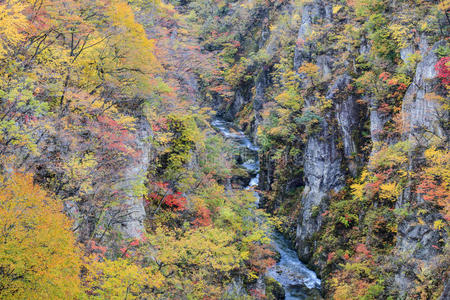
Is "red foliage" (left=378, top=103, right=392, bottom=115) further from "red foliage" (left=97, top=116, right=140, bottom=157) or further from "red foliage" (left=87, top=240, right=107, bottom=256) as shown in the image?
"red foliage" (left=87, top=240, right=107, bottom=256)

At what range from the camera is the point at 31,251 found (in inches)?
265

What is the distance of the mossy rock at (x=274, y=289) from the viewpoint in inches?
745

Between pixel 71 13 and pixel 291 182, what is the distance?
22.4 metres

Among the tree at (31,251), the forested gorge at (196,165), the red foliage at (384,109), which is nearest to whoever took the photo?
the tree at (31,251)

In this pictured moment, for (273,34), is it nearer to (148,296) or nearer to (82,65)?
(82,65)

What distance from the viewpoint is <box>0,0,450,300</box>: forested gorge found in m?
9.51

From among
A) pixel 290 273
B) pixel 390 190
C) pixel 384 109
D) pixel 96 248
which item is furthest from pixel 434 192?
pixel 96 248

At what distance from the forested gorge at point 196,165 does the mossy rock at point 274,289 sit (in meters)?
0.08

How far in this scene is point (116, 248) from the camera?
1355 cm

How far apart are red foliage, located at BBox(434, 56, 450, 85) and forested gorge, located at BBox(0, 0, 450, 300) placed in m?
0.07

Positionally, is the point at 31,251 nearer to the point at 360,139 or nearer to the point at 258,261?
the point at 258,261

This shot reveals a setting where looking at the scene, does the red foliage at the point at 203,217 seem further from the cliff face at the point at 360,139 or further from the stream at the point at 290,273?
the cliff face at the point at 360,139

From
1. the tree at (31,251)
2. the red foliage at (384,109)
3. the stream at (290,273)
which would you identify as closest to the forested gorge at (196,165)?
the tree at (31,251)

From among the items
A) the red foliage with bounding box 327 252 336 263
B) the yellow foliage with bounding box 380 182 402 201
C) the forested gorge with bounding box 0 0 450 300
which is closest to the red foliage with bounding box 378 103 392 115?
the forested gorge with bounding box 0 0 450 300
